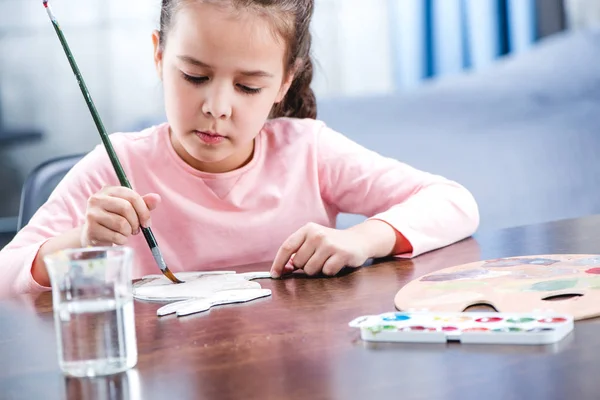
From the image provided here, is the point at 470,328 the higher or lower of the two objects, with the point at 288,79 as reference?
lower

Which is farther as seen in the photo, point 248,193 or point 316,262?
point 248,193

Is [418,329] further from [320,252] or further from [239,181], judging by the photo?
[239,181]

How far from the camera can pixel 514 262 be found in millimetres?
1050

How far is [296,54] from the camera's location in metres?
1.52

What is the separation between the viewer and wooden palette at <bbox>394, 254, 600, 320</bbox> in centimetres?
82

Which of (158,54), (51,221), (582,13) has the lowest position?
(51,221)

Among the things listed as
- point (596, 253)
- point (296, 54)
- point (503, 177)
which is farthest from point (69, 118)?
point (596, 253)

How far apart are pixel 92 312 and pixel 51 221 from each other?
2.58 feet

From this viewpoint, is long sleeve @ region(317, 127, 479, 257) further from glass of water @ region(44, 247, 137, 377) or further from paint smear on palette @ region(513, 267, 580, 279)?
glass of water @ region(44, 247, 137, 377)

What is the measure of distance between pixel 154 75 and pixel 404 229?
2.30 m

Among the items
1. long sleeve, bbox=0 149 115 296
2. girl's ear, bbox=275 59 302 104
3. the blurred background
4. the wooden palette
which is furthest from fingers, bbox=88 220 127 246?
the blurred background

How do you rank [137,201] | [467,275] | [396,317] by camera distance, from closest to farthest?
[396,317], [467,275], [137,201]

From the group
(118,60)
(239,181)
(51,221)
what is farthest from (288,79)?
(118,60)

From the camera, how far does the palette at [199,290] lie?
3.08 feet
